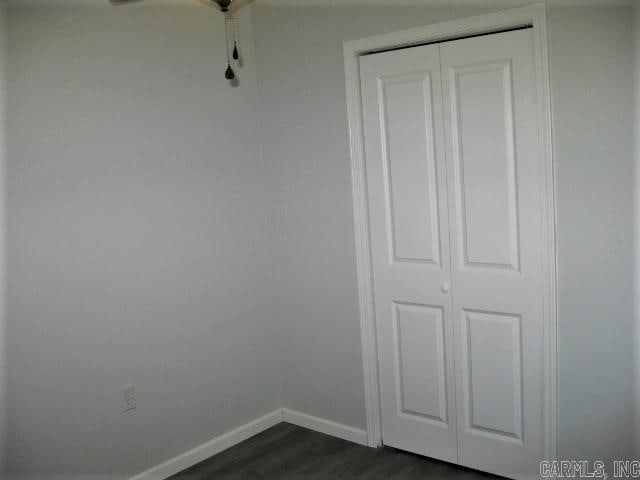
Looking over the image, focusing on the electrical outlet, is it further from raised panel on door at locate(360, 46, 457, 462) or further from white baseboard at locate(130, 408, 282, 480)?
raised panel on door at locate(360, 46, 457, 462)

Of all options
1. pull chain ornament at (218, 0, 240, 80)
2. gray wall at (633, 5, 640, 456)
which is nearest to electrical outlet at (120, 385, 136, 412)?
pull chain ornament at (218, 0, 240, 80)

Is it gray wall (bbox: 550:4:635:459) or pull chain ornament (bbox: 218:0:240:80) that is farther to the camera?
pull chain ornament (bbox: 218:0:240:80)

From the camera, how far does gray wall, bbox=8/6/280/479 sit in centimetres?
283

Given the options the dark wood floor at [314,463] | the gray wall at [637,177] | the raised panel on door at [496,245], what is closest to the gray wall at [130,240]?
the dark wood floor at [314,463]

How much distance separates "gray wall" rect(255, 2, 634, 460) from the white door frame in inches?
1.5

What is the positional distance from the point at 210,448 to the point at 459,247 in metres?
1.57

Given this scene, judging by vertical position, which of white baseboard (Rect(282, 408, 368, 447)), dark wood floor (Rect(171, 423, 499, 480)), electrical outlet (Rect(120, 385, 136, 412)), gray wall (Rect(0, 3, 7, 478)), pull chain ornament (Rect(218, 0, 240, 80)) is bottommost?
dark wood floor (Rect(171, 423, 499, 480))

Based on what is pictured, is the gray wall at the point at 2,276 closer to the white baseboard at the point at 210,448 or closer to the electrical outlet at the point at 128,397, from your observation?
the electrical outlet at the point at 128,397

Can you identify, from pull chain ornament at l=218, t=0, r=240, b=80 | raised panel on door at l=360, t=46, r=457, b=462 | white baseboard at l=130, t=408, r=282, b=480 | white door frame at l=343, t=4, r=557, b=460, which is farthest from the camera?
pull chain ornament at l=218, t=0, r=240, b=80

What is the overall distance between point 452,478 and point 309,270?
3.98 ft

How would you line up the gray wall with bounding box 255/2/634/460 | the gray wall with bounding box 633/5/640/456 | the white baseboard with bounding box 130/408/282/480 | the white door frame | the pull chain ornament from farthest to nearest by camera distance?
the pull chain ornament < the white baseboard with bounding box 130/408/282/480 < the white door frame < the gray wall with bounding box 255/2/634/460 < the gray wall with bounding box 633/5/640/456

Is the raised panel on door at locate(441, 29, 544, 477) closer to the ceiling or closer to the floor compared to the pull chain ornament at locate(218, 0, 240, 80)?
closer to the floor

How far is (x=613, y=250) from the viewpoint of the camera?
8.87ft

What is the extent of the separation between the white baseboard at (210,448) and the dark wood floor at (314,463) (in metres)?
0.03
